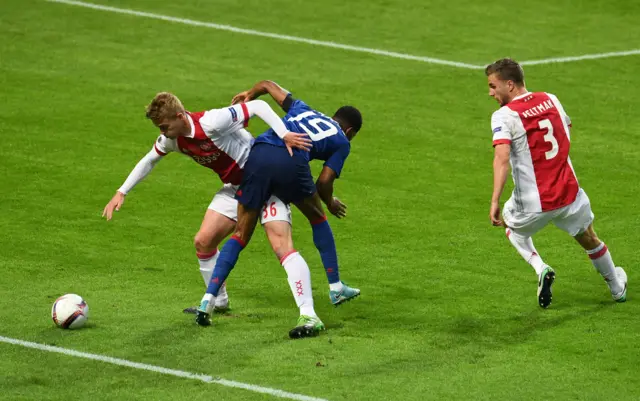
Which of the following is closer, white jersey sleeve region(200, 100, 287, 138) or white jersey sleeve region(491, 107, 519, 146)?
white jersey sleeve region(200, 100, 287, 138)

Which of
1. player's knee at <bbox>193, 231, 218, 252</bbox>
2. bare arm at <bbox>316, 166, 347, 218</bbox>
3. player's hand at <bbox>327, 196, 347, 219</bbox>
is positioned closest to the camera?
bare arm at <bbox>316, 166, 347, 218</bbox>

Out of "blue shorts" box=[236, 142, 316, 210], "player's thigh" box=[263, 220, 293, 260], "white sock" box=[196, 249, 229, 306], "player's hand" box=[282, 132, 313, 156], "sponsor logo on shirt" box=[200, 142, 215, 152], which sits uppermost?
"player's hand" box=[282, 132, 313, 156]

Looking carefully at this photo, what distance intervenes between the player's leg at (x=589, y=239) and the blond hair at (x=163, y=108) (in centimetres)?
296

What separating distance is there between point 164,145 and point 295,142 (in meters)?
1.01

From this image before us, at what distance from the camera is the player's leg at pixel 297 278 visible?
8727mm

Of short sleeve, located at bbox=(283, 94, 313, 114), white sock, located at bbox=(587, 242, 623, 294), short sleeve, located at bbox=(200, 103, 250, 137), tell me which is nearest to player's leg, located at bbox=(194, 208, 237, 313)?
short sleeve, located at bbox=(200, 103, 250, 137)

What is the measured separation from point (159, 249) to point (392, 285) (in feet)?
7.38

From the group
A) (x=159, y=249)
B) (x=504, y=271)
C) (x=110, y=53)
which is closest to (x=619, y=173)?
(x=504, y=271)

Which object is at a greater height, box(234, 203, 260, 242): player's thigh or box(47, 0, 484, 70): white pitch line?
box(47, 0, 484, 70): white pitch line

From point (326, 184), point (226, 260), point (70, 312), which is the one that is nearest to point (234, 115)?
point (326, 184)

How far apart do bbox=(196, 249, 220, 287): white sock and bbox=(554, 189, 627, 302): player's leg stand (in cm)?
260

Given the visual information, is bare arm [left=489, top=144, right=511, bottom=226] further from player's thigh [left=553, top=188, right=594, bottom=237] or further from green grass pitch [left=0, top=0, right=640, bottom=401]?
green grass pitch [left=0, top=0, right=640, bottom=401]

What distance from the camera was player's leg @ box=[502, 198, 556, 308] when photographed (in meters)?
9.24

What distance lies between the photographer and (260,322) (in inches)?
361
